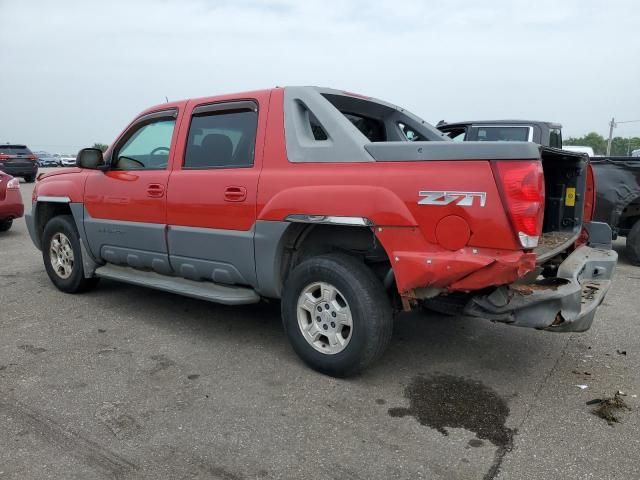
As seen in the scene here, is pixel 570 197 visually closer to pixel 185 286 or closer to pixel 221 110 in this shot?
pixel 221 110

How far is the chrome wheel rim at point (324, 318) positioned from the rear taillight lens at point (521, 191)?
1.16 metres

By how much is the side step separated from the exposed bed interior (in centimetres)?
232

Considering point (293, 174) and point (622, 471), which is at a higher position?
point (293, 174)

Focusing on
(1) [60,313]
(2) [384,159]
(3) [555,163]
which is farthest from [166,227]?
(3) [555,163]

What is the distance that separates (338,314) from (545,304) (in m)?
1.25

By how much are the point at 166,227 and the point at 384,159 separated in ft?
6.77

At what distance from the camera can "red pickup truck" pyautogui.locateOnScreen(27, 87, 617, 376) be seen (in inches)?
117

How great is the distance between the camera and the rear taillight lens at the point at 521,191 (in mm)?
2820

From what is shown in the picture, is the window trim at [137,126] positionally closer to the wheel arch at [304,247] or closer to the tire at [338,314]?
the wheel arch at [304,247]

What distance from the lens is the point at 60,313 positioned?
4930 mm

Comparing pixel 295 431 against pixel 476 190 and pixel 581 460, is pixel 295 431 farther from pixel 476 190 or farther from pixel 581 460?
pixel 476 190

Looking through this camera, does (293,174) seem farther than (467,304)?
Yes

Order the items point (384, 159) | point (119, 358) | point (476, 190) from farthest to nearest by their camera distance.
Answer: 1. point (119, 358)
2. point (384, 159)
3. point (476, 190)

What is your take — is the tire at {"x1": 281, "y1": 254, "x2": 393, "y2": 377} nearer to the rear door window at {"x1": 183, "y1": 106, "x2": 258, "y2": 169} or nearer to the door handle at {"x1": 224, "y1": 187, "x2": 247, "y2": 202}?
the door handle at {"x1": 224, "y1": 187, "x2": 247, "y2": 202}
